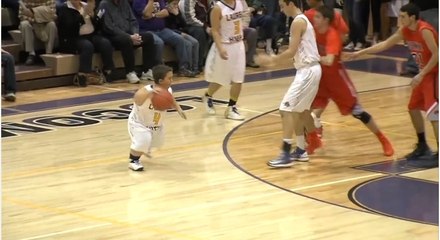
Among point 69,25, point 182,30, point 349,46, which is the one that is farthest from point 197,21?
point 349,46

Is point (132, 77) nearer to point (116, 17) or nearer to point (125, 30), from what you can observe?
point (125, 30)

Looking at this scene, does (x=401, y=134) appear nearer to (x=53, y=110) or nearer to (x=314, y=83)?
(x=314, y=83)

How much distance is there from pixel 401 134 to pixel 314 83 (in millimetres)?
1906

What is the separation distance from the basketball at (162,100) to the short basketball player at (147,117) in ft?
0.11

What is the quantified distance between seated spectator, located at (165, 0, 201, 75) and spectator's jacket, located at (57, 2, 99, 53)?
1.40 metres

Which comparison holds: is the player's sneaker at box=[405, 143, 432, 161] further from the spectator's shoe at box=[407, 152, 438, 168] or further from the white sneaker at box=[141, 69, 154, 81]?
the white sneaker at box=[141, 69, 154, 81]

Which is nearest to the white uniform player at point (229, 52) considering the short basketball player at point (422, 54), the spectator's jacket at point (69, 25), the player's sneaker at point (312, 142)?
the player's sneaker at point (312, 142)

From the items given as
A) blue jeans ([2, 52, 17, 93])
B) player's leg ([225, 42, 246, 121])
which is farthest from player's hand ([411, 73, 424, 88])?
blue jeans ([2, 52, 17, 93])

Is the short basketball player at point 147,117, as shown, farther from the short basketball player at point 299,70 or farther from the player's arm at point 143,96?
the short basketball player at point 299,70

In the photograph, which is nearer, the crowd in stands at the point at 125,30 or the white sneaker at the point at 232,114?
the white sneaker at the point at 232,114

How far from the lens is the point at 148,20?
1348cm

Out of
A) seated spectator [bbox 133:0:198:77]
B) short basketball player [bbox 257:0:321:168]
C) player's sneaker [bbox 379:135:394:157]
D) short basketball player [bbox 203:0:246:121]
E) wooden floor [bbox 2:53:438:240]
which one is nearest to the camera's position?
wooden floor [bbox 2:53:438:240]

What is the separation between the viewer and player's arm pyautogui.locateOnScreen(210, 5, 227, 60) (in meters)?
9.81

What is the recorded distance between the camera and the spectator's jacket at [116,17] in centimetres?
1295
